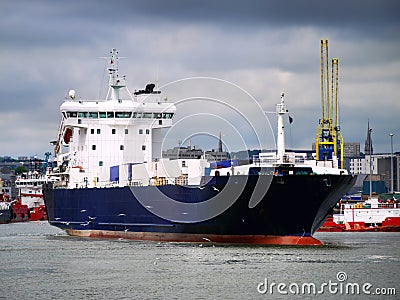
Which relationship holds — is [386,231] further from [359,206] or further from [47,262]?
[47,262]

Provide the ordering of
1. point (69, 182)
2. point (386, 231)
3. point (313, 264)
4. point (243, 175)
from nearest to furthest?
point (313, 264) → point (243, 175) → point (69, 182) → point (386, 231)

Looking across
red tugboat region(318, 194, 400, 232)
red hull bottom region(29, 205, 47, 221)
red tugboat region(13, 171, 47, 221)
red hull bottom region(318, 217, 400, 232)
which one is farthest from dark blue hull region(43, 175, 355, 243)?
red hull bottom region(29, 205, 47, 221)

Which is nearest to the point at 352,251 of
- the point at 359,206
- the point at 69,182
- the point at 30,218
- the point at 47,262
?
the point at 47,262

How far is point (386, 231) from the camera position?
69.6 meters

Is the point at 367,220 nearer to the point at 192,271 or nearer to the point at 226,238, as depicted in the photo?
the point at 226,238

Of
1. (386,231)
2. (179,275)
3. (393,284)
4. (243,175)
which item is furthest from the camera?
(386,231)

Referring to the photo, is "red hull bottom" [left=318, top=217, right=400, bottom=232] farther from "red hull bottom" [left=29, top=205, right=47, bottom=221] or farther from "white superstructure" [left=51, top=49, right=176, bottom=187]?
"red hull bottom" [left=29, top=205, right=47, bottom=221]

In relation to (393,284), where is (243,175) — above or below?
above

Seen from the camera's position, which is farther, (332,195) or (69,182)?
(69,182)

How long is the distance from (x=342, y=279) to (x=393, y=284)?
2113 millimetres

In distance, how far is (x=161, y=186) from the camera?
4797 centimetres

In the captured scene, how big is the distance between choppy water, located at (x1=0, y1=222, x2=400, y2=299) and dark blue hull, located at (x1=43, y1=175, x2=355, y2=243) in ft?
3.86

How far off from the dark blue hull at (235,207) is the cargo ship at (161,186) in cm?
5

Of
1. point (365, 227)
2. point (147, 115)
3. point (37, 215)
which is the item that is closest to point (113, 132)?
point (147, 115)
